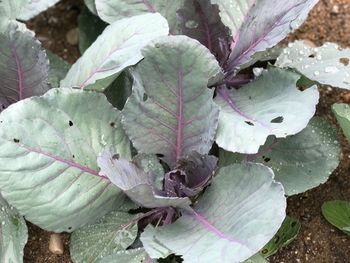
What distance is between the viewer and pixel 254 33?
1644 millimetres

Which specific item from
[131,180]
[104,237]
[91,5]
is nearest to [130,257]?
[104,237]

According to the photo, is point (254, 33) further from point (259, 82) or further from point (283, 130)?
point (283, 130)

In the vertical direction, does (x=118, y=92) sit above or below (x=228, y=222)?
above

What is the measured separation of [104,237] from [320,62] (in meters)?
0.77

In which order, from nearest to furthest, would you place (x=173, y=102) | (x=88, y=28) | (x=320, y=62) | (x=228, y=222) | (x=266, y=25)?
(x=228, y=222) < (x=173, y=102) < (x=266, y=25) < (x=320, y=62) < (x=88, y=28)

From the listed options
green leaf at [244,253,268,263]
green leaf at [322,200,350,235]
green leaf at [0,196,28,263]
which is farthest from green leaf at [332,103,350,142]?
green leaf at [0,196,28,263]

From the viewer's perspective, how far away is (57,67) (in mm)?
1933

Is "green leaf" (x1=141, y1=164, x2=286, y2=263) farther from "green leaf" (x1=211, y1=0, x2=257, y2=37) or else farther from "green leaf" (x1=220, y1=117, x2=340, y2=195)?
"green leaf" (x1=211, y1=0, x2=257, y2=37)

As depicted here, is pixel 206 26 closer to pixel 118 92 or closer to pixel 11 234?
pixel 118 92

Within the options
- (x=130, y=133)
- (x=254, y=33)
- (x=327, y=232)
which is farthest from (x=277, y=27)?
(x=327, y=232)

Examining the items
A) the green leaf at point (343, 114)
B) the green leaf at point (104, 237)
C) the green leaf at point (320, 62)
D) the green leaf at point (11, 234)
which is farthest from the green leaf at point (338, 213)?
the green leaf at point (11, 234)

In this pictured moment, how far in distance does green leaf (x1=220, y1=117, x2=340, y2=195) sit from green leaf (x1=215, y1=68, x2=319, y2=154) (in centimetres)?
12

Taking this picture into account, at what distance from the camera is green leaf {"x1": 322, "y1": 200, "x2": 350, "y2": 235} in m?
1.66

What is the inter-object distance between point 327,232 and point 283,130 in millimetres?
433
